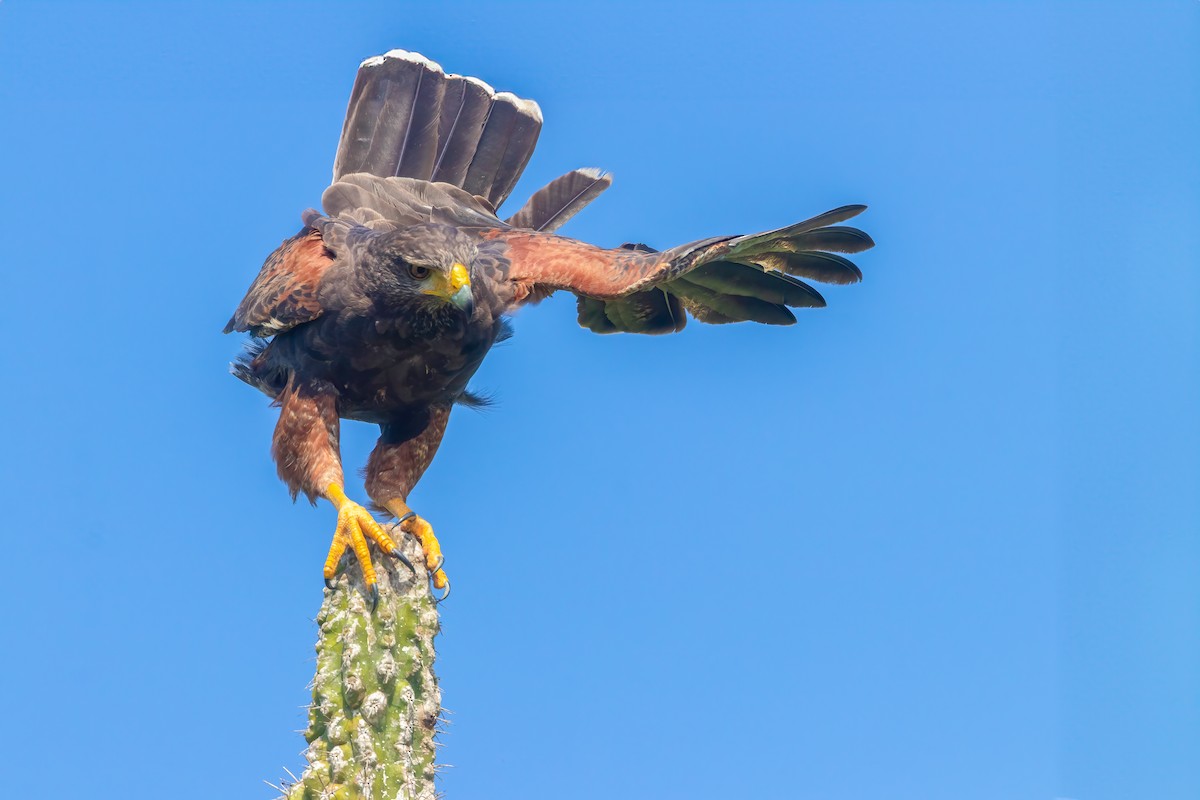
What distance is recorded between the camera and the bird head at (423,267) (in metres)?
6.37

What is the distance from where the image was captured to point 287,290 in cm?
707

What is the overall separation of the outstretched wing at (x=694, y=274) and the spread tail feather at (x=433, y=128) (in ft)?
5.01

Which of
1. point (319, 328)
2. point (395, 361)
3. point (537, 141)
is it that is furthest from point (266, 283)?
point (537, 141)

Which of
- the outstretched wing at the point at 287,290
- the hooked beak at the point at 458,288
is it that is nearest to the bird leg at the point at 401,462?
the outstretched wing at the point at 287,290

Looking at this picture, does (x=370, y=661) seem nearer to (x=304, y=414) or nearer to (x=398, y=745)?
(x=398, y=745)

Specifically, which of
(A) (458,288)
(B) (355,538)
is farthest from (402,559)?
(A) (458,288)

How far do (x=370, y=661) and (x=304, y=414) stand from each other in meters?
2.60

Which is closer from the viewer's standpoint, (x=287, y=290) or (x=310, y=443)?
(x=310, y=443)

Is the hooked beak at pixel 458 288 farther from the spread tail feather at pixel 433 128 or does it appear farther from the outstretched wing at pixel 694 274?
the spread tail feather at pixel 433 128

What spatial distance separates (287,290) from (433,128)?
247 centimetres

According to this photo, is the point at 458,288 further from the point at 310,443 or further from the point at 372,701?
the point at 372,701

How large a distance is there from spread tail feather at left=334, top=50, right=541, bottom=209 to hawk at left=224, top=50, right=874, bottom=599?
6.6 inches

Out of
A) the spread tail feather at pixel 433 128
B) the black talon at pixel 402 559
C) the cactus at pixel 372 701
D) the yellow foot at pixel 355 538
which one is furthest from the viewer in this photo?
the spread tail feather at pixel 433 128

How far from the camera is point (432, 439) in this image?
24.1 feet
